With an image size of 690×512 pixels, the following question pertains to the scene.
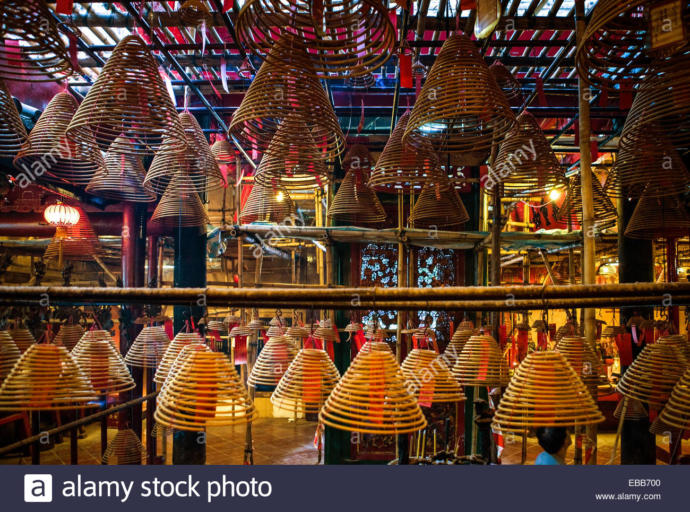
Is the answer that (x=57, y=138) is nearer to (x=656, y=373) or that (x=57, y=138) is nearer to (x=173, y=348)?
(x=173, y=348)

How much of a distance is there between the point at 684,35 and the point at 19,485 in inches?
146

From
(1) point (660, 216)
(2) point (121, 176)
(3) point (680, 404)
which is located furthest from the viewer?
(1) point (660, 216)

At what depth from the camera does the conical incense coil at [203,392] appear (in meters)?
1.61

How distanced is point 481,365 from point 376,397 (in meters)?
1.07

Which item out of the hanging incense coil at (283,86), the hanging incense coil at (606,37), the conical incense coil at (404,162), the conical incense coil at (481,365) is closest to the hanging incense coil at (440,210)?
the conical incense coil at (404,162)

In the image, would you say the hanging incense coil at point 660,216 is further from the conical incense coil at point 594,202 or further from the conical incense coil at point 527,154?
the conical incense coil at point 527,154

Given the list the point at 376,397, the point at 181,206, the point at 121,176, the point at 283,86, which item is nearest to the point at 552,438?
the point at 376,397

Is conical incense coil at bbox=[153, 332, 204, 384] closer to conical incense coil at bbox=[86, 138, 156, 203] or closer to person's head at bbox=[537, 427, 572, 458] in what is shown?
person's head at bbox=[537, 427, 572, 458]

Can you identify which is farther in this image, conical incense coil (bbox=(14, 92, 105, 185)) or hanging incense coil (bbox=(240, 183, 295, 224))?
hanging incense coil (bbox=(240, 183, 295, 224))

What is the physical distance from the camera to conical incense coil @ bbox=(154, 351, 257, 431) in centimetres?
161

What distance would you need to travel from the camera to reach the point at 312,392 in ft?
6.25

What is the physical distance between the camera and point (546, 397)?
1549 millimetres

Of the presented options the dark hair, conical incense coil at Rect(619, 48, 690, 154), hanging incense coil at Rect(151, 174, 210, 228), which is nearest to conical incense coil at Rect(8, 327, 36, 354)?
the dark hair

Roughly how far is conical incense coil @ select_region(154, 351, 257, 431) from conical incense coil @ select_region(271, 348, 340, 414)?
23 cm
